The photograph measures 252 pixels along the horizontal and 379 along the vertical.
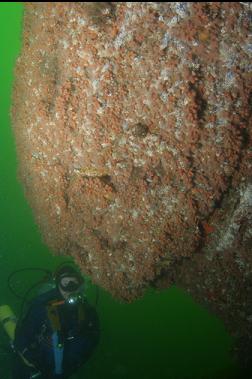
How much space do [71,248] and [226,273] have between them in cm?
188

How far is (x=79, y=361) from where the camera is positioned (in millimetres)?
5527

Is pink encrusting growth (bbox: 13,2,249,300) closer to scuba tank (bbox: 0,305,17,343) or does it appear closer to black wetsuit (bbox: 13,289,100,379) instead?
black wetsuit (bbox: 13,289,100,379)

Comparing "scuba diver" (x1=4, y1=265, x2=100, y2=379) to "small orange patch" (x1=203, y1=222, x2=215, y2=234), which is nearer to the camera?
"small orange patch" (x1=203, y1=222, x2=215, y2=234)

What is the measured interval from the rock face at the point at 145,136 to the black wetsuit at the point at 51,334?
1987mm

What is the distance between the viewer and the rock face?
256cm

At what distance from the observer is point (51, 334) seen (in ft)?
16.9

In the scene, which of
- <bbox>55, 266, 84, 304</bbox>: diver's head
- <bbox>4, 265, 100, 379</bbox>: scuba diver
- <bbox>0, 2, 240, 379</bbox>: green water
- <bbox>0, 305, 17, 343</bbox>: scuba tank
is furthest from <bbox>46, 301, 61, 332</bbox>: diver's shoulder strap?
<bbox>0, 2, 240, 379</bbox>: green water

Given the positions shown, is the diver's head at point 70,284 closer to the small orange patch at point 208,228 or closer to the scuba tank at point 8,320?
the scuba tank at point 8,320

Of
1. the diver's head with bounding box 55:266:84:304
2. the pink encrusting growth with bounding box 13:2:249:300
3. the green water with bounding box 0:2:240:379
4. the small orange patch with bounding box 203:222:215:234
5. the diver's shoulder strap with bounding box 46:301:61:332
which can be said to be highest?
the pink encrusting growth with bounding box 13:2:249:300

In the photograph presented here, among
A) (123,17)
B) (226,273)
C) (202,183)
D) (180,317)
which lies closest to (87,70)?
(123,17)

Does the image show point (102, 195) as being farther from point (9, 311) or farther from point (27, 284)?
point (27, 284)

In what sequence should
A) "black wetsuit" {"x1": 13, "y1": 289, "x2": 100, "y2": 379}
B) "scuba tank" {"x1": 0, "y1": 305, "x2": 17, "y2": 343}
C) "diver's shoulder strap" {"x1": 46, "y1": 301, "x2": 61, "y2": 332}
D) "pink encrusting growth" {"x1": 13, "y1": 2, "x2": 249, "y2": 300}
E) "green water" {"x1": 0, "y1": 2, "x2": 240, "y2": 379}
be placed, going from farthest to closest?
"scuba tank" {"x1": 0, "y1": 305, "x2": 17, "y2": 343}
"green water" {"x1": 0, "y1": 2, "x2": 240, "y2": 379}
"black wetsuit" {"x1": 13, "y1": 289, "x2": 100, "y2": 379}
"diver's shoulder strap" {"x1": 46, "y1": 301, "x2": 61, "y2": 332}
"pink encrusting growth" {"x1": 13, "y1": 2, "x2": 249, "y2": 300}

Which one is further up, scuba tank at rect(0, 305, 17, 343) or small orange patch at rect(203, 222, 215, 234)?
small orange patch at rect(203, 222, 215, 234)

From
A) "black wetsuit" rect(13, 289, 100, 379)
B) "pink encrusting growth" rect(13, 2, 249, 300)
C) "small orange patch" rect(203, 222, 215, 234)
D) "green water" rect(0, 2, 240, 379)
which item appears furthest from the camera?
"green water" rect(0, 2, 240, 379)
